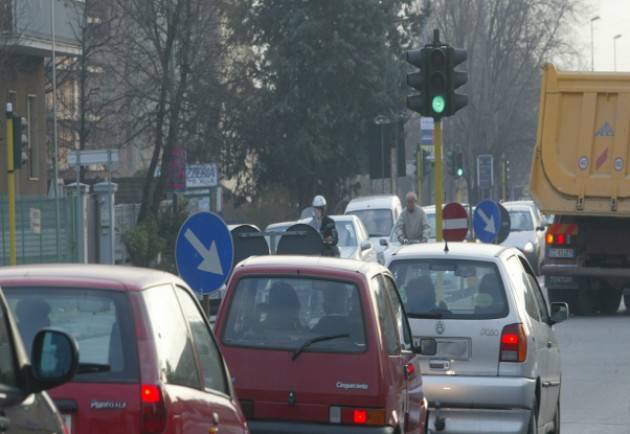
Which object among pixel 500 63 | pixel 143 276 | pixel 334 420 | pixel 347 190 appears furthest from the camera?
pixel 500 63

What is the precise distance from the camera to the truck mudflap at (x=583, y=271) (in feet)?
83.3

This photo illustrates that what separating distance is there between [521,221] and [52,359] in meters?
35.9

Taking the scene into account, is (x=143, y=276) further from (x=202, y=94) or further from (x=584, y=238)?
(x=202, y=94)

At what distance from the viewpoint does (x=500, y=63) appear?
77.9 metres

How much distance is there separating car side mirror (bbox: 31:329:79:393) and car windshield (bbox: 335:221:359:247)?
25.5m

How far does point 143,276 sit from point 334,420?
8.33ft

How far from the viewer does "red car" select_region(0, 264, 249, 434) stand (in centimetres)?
652

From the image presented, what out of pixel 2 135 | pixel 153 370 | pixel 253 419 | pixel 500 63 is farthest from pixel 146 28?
pixel 500 63

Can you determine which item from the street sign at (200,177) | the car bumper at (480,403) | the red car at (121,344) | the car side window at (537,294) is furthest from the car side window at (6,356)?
the street sign at (200,177)

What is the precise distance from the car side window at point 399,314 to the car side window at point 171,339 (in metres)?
3.12

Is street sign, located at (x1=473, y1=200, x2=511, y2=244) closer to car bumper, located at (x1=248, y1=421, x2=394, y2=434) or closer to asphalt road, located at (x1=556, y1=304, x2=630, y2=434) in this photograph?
asphalt road, located at (x1=556, y1=304, x2=630, y2=434)

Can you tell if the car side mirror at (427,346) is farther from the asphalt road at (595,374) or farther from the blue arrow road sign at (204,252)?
the blue arrow road sign at (204,252)

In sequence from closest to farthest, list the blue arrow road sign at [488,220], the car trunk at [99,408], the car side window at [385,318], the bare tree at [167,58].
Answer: the car trunk at [99,408], the car side window at [385,318], the blue arrow road sign at [488,220], the bare tree at [167,58]

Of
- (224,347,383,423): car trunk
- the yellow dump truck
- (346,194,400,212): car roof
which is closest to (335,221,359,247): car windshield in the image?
the yellow dump truck
